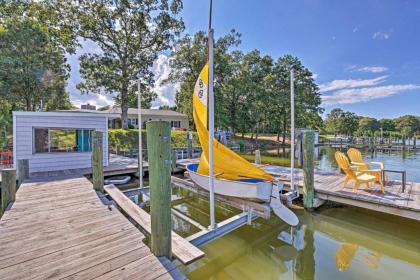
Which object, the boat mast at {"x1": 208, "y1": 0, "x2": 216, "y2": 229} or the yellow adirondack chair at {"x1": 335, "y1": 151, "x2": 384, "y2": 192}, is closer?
the boat mast at {"x1": 208, "y1": 0, "x2": 216, "y2": 229}

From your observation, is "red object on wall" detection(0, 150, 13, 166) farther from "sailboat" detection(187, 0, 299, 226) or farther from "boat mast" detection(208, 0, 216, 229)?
"boat mast" detection(208, 0, 216, 229)

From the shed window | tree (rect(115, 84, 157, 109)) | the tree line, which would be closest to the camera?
the shed window

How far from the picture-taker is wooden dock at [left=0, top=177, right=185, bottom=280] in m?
2.42

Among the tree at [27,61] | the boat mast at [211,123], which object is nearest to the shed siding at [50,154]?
the boat mast at [211,123]

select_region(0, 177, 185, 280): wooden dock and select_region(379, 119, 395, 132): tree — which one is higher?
select_region(379, 119, 395, 132): tree

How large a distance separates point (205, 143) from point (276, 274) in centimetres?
317

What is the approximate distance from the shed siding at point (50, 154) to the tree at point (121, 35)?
1045 cm

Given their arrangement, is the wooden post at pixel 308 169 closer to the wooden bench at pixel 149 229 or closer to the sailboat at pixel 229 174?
the sailboat at pixel 229 174

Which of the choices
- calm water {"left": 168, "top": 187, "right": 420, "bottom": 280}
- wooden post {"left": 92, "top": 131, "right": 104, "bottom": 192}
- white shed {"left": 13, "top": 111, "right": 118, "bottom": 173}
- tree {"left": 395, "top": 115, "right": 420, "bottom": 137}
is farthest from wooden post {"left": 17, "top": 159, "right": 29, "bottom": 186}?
tree {"left": 395, "top": 115, "right": 420, "bottom": 137}

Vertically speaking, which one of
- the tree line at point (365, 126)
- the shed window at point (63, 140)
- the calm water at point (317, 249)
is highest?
the tree line at point (365, 126)

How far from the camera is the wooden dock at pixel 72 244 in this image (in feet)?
7.94

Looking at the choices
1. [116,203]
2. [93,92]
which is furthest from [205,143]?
[93,92]

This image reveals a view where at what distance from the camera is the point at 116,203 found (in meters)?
4.90

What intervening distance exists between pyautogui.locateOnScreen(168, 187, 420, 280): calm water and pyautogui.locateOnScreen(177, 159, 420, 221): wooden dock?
0.53 meters
